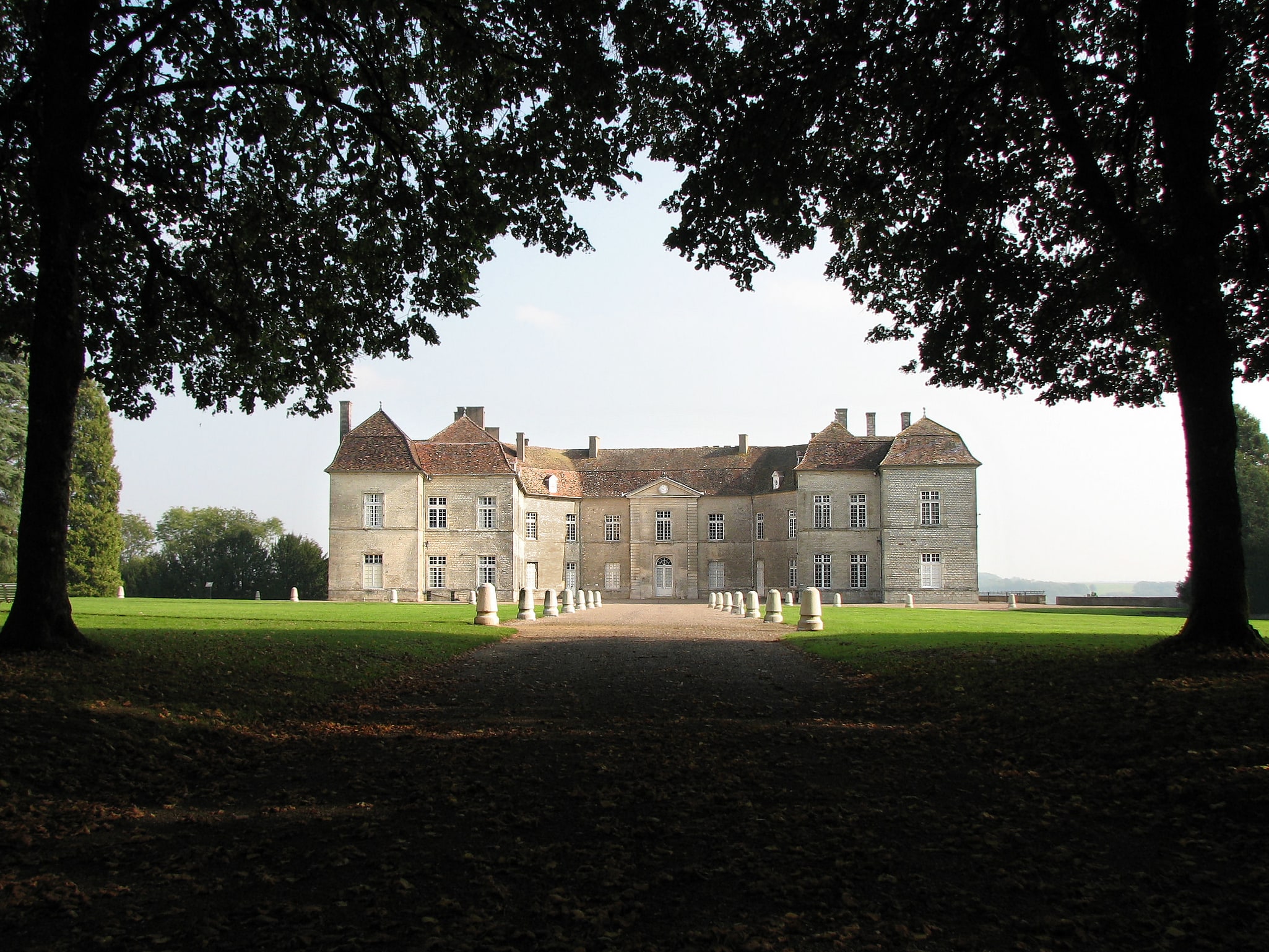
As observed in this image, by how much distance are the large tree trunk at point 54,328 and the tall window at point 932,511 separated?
45.3 metres

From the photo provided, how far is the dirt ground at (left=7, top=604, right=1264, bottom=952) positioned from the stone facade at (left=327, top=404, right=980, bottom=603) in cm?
4368

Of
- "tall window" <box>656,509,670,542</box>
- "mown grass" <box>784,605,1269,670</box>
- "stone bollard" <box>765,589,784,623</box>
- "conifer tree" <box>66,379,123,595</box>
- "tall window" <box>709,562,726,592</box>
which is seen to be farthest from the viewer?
"tall window" <box>656,509,670,542</box>

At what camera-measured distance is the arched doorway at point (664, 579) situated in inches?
2295

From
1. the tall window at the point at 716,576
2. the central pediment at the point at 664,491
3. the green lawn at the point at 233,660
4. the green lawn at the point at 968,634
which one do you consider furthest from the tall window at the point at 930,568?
the green lawn at the point at 233,660

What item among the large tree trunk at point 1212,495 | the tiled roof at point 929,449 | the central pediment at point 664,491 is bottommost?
the large tree trunk at point 1212,495

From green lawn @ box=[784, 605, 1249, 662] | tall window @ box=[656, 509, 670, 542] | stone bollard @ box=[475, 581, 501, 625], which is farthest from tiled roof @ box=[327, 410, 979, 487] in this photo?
stone bollard @ box=[475, 581, 501, 625]

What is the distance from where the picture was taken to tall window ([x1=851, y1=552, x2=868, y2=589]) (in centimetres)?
5162

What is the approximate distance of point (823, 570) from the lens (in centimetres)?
5231

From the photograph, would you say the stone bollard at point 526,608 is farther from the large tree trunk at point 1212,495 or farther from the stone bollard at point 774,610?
the large tree trunk at point 1212,495

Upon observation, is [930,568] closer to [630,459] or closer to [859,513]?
[859,513]

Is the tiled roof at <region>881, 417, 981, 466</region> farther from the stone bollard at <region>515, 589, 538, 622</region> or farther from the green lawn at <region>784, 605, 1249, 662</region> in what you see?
the stone bollard at <region>515, 589, 538, 622</region>

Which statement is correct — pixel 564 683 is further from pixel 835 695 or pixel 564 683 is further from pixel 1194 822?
pixel 1194 822

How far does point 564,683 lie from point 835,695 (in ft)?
10.00

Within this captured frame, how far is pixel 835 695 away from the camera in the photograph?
9.73 meters
